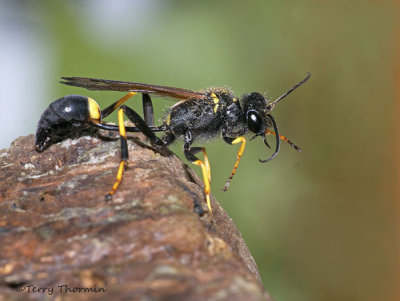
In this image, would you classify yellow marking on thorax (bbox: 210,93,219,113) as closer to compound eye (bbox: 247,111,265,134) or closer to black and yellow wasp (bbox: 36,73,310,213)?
black and yellow wasp (bbox: 36,73,310,213)

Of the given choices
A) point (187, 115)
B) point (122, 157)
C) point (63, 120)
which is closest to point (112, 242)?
point (122, 157)

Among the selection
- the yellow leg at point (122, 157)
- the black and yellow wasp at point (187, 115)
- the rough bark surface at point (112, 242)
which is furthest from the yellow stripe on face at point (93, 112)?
the rough bark surface at point (112, 242)

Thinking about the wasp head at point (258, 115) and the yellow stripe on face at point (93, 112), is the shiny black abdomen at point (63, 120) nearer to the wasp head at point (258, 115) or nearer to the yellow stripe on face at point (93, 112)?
the yellow stripe on face at point (93, 112)

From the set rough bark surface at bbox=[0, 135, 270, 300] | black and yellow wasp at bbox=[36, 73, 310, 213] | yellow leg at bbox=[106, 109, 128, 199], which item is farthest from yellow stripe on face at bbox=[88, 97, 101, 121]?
rough bark surface at bbox=[0, 135, 270, 300]

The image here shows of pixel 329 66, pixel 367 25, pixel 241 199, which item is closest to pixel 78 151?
pixel 241 199

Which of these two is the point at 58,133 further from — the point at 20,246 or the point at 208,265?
the point at 208,265
